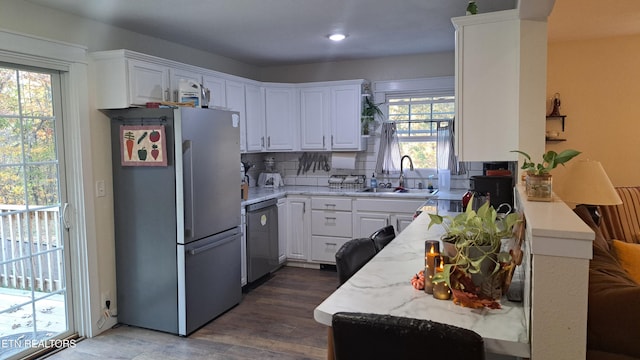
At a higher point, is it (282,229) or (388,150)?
(388,150)

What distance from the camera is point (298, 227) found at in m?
4.86

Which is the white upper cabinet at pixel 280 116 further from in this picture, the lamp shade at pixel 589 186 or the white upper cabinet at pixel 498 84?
the lamp shade at pixel 589 186

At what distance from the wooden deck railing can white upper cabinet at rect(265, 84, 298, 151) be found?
2473mm

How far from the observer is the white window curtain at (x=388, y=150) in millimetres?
5070

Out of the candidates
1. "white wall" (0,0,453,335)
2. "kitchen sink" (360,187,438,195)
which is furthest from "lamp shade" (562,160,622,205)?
"white wall" (0,0,453,335)

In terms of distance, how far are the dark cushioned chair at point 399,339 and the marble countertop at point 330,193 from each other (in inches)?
113

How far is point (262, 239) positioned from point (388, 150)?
182 centimetres

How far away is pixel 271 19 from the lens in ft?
11.0

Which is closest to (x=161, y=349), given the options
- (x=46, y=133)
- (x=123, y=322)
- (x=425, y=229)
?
(x=123, y=322)

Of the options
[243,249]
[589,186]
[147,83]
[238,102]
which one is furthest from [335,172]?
[589,186]

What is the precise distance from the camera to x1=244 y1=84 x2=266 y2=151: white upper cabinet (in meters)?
4.73

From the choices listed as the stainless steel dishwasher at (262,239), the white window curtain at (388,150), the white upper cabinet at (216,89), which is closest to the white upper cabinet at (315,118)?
the white window curtain at (388,150)

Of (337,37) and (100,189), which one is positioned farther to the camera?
(337,37)

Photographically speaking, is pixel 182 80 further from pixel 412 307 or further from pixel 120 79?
pixel 412 307
